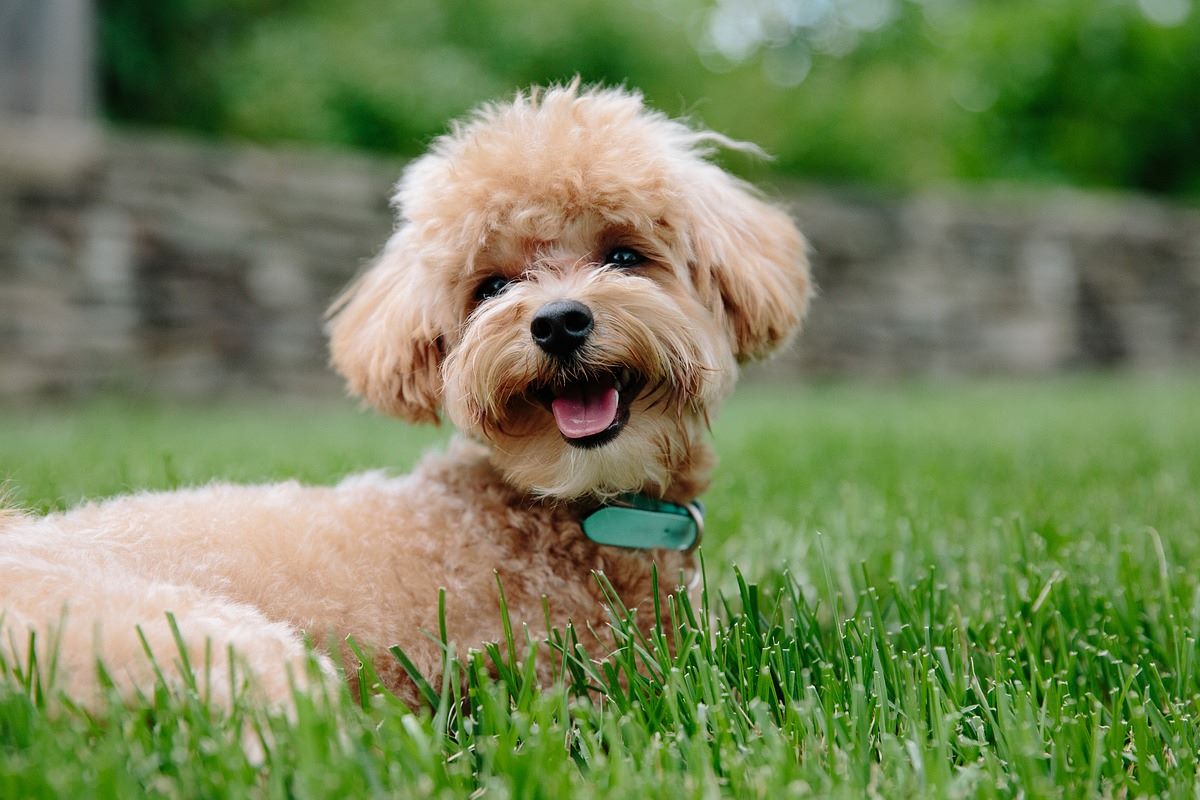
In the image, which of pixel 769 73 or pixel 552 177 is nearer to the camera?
pixel 552 177

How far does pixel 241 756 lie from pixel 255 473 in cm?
211

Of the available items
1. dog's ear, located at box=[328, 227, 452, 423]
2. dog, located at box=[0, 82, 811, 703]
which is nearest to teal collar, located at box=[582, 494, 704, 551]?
dog, located at box=[0, 82, 811, 703]

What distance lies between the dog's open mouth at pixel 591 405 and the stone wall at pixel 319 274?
3.82 meters

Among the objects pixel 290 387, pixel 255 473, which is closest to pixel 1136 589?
pixel 255 473

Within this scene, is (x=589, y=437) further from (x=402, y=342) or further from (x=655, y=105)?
(x=655, y=105)

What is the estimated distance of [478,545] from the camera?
2.40 m

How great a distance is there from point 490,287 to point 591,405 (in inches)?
17.5

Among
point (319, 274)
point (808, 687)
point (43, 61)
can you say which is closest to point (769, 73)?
point (319, 274)

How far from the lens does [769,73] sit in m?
19.3

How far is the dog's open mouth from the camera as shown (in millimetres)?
2434

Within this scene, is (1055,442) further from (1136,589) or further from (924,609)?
(924,609)

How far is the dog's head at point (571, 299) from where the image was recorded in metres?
2.43

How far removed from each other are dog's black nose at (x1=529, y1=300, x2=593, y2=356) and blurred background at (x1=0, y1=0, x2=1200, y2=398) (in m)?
1.82

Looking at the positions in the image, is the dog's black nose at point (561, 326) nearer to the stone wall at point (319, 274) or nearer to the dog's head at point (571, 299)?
the dog's head at point (571, 299)
